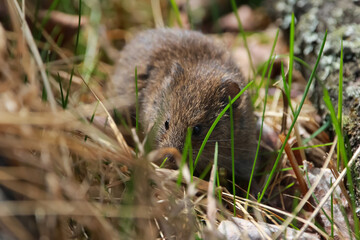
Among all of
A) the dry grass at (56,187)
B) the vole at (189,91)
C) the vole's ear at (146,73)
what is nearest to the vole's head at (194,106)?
the vole at (189,91)

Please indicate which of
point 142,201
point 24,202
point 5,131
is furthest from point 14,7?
point 142,201

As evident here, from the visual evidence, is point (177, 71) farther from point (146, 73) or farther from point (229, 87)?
point (146, 73)

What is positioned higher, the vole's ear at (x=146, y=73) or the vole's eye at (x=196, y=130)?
the vole's ear at (x=146, y=73)

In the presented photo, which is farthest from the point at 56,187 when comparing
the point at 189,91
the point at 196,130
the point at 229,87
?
the point at 229,87

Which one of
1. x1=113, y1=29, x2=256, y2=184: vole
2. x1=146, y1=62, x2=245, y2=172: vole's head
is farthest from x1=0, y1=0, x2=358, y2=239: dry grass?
x1=146, y1=62, x2=245, y2=172: vole's head

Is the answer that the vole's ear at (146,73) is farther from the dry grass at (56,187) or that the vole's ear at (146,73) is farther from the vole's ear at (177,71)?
the dry grass at (56,187)

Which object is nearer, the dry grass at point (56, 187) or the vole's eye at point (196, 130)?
the dry grass at point (56, 187)

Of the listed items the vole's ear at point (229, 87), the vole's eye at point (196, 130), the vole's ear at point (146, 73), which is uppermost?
the vole's ear at point (229, 87)
